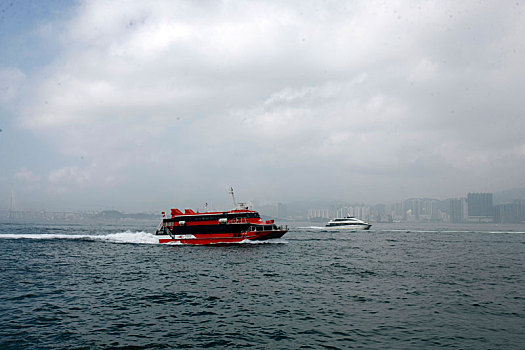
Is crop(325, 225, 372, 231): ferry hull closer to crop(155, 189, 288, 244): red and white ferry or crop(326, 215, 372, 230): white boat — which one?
crop(326, 215, 372, 230): white boat

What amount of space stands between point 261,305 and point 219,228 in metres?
43.3

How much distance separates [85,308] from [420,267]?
34638 millimetres

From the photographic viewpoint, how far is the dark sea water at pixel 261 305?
17484 millimetres

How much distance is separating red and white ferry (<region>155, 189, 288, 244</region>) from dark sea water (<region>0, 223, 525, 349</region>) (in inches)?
911

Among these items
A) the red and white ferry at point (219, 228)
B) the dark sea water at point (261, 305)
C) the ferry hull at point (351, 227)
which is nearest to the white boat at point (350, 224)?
the ferry hull at point (351, 227)

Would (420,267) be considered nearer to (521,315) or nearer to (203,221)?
(521,315)

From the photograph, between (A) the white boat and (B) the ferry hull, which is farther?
(A) the white boat

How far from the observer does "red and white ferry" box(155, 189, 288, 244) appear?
6662 centimetres

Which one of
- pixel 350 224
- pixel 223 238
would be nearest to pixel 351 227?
pixel 350 224

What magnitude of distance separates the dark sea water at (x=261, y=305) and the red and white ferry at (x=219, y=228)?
2315cm

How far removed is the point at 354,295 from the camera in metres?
26.8

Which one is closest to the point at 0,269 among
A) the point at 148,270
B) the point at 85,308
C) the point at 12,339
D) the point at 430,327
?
the point at 148,270

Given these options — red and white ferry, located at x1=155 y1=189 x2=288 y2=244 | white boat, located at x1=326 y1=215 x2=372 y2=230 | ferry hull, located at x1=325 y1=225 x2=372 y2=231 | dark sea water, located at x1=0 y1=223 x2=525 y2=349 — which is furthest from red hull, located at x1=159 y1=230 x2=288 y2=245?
white boat, located at x1=326 y1=215 x2=372 y2=230

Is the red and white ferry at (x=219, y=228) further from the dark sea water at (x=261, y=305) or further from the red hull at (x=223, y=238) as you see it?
the dark sea water at (x=261, y=305)
